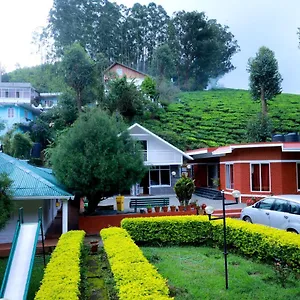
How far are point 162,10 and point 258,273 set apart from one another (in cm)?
7600

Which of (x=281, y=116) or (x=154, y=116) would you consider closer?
(x=154, y=116)

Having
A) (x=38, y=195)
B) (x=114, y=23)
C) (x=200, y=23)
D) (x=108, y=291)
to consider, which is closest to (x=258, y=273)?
(x=108, y=291)

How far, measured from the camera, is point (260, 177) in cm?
1989

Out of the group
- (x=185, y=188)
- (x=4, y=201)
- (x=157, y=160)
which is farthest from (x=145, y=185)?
(x=4, y=201)

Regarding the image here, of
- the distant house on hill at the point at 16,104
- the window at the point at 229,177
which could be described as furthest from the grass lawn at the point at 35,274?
the distant house on hill at the point at 16,104

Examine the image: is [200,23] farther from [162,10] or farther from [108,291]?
[108,291]

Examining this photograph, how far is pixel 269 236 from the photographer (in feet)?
28.8

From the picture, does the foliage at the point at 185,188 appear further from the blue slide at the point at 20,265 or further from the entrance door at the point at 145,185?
the entrance door at the point at 145,185

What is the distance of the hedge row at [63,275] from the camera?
18.3ft

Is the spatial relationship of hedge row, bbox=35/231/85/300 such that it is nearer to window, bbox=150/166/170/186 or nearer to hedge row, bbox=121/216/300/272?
hedge row, bbox=121/216/300/272

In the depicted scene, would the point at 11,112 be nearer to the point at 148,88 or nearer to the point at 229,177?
the point at 148,88

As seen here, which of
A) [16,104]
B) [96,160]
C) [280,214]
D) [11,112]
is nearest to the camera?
[280,214]

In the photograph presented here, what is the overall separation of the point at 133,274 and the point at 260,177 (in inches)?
600

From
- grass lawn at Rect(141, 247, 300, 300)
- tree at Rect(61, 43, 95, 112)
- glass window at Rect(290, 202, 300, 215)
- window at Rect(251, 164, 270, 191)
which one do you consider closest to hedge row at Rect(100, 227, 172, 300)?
grass lawn at Rect(141, 247, 300, 300)
